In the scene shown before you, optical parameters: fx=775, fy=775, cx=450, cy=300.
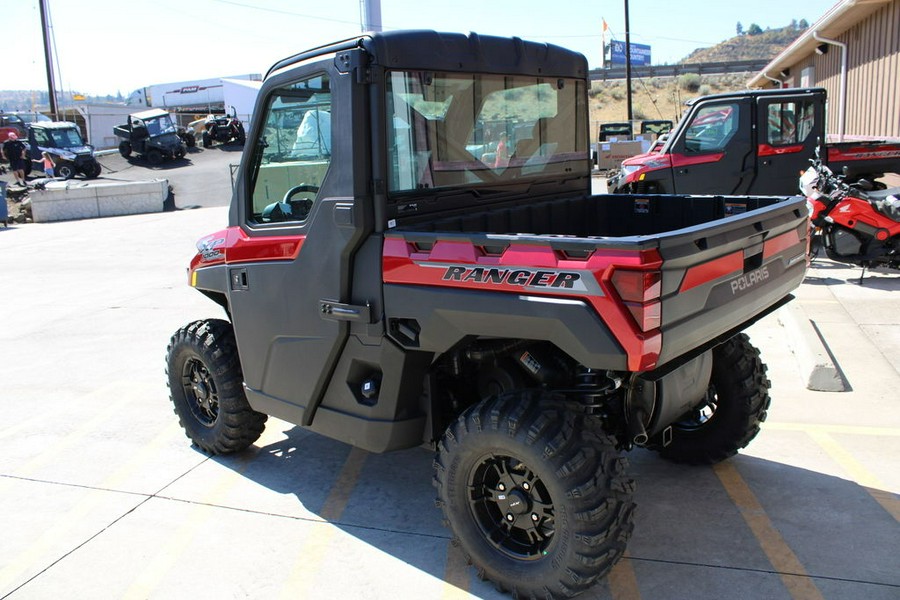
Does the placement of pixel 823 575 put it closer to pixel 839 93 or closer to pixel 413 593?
pixel 413 593

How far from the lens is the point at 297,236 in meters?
3.92

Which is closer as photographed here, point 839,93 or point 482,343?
point 482,343

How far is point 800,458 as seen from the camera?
4.70 meters

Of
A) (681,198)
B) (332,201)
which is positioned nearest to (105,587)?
(332,201)

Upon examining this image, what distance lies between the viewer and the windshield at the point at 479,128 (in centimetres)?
366

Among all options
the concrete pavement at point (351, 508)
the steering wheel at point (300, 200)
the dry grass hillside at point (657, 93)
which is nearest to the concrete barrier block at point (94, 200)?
the concrete pavement at point (351, 508)

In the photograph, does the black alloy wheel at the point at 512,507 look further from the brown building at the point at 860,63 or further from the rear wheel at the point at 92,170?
the rear wheel at the point at 92,170

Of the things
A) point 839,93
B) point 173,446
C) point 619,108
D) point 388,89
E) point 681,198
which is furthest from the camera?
point 619,108

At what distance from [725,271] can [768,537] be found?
1458 mm

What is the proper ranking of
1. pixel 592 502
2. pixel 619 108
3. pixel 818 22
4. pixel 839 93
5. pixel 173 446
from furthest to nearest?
pixel 619 108 < pixel 839 93 < pixel 818 22 < pixel 173 446 < pixel 592 502

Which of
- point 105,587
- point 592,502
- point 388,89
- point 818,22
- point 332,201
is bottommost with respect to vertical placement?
point 105,587

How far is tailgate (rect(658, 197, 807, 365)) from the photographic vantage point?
9.60ft

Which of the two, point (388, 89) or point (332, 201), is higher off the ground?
point (388, 89)

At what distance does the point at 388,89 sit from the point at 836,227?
7.22 m
